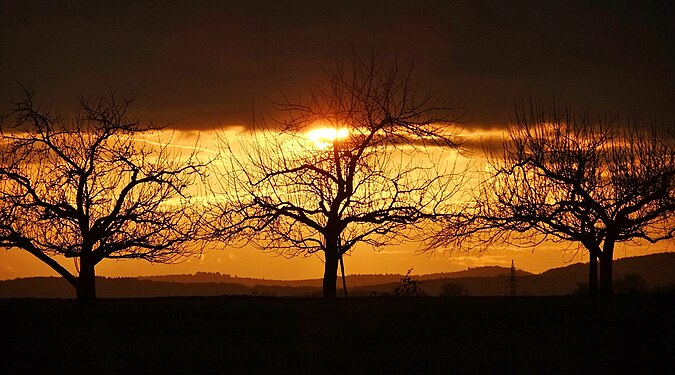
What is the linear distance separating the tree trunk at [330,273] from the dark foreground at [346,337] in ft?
2.77

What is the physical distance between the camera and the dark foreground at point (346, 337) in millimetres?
27266

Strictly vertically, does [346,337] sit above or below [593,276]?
below

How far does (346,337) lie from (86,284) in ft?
34.7

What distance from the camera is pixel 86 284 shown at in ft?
113

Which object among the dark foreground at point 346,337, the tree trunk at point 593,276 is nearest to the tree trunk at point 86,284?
the dark foreground at point 346,337

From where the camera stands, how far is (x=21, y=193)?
3478 centimetres

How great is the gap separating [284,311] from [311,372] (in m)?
6.49

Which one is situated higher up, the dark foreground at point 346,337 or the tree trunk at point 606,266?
the tree trunk at point 606,266

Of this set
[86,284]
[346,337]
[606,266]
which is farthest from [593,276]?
[86,284]

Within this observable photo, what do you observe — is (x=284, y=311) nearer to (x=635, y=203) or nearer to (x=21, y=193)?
(x=21, y=193)

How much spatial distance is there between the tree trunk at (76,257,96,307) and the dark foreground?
24.3 inches

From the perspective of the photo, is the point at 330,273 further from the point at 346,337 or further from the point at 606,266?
the point at 606,266

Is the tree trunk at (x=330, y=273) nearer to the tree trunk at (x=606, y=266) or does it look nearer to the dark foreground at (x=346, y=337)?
the dark foreground at (x=346, y=337)

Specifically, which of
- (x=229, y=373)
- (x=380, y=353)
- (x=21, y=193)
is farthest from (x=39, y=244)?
(x=380, y=353)
